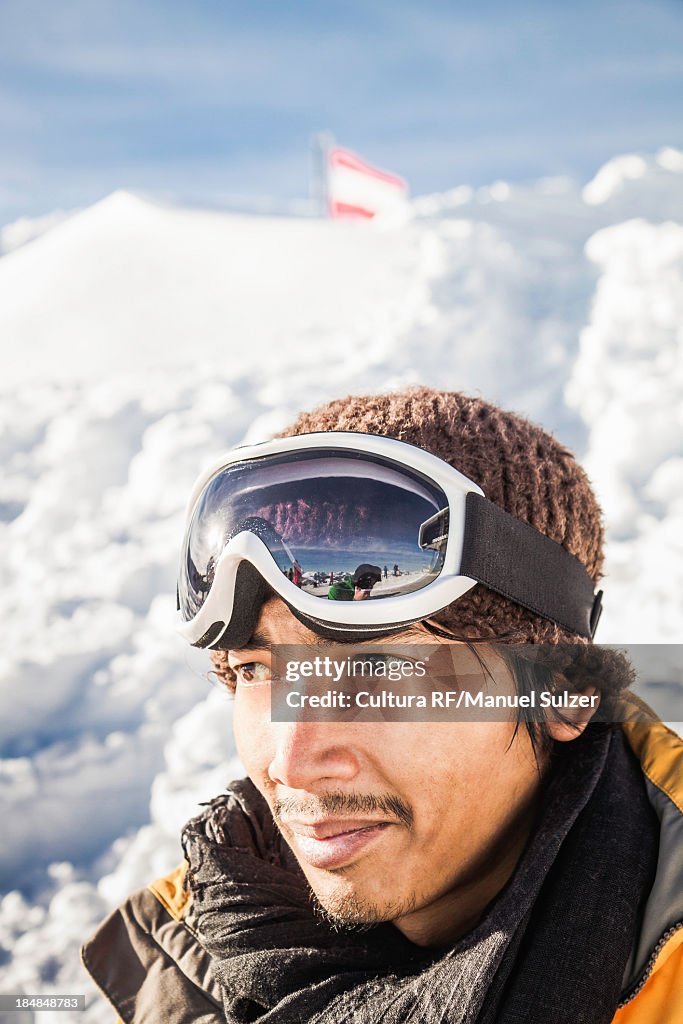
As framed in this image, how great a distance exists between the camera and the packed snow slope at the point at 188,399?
346cm

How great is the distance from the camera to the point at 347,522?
5.07 feet

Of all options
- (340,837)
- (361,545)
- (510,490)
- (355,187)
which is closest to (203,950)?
(340,837)

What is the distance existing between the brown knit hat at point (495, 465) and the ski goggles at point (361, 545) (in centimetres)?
4

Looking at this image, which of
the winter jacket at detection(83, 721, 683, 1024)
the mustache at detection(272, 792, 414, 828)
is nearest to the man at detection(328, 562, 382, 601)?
the mustache at detection(272, 792, 414, 828)

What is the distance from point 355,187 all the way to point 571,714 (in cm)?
937

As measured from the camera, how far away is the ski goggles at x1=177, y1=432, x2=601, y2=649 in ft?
4.89

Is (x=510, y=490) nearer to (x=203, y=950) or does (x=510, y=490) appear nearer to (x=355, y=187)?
(x=203, y=950)

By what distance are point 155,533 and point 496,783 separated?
3.61m

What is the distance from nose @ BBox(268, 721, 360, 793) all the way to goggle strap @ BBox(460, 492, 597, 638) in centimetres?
36

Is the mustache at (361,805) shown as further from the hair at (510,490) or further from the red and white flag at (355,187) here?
the red and white flag at (355,187)

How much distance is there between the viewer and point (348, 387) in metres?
5.81

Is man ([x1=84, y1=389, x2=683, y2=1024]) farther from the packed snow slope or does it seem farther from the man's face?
→ the packed snow slope

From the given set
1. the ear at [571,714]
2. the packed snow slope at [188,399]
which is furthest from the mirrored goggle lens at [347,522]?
the packed snow slope at [188,399]

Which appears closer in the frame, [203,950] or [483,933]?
[483,933]
